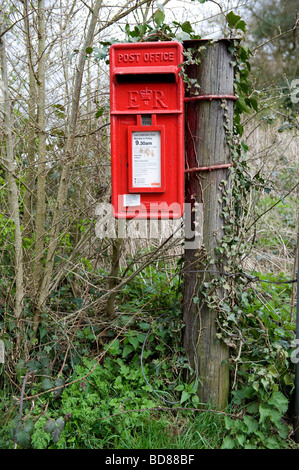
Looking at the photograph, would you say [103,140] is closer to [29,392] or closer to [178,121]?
[178,121]

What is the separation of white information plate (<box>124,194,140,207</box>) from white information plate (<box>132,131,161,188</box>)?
0.20 feet

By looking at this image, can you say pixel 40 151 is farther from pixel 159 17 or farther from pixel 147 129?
pixel 159 17

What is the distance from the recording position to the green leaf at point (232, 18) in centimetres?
225

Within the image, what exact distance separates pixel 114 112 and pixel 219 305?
49.7 inches

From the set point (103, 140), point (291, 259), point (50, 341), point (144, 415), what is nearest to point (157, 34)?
point (103, 140)

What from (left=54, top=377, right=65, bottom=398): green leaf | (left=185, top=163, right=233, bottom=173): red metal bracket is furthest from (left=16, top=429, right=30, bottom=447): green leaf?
(left=185, top=163, right=233, bottom=173): red metal bracket

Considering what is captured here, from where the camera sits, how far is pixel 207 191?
2.40 m

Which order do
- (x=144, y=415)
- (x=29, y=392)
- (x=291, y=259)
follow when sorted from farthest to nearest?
(x=291, y=259), (x=29, y=392), (x=144, y=415)

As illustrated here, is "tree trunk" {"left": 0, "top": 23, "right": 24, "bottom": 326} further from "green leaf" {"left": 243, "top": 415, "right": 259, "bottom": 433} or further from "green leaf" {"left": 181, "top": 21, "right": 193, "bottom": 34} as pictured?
"green leaf" {"left": 243, "top": 415, "right": 259, "bottom": 433}

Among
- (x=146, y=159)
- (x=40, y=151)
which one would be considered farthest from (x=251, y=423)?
(x=40, y=151)

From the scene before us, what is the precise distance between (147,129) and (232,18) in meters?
0.79

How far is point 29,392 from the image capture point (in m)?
2.54

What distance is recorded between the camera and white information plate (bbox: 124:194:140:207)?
2.30 meters

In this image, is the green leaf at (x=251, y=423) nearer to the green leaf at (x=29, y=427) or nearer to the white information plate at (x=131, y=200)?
the green leaf at (x=29, y=427)
